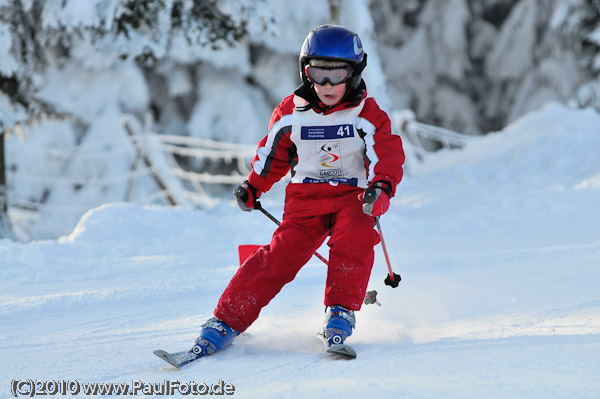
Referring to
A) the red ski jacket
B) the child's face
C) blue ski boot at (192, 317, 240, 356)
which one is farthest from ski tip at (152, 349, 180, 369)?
the child's face

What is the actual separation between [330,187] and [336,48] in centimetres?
52

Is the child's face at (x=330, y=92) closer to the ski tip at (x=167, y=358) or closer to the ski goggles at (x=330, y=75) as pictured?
the ski goggles at (x=330, y=75)

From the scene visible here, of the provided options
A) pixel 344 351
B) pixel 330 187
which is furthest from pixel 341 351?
pixel 330 187

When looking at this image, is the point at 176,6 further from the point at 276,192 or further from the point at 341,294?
the point at 276,192

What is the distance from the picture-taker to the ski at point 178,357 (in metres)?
2.25

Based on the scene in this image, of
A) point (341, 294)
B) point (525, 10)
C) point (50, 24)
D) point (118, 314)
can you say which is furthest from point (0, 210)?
point (525, 10)

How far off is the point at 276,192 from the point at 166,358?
31.9ft

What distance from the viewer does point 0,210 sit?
6.43 meters

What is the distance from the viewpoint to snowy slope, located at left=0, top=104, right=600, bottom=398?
6.61 feet

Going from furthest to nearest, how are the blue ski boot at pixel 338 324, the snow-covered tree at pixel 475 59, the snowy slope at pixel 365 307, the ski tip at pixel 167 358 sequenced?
the snow-covered tree at pixel 475 59
the blue ski boot at pixel 338 324
the ski tip at pixel 167 358
the snowy slope at pixel 365 307

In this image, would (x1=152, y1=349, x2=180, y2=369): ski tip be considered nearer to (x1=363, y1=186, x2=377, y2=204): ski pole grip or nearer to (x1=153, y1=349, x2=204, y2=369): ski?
(x1=153, y1=349, x2=204, y2=369): ski

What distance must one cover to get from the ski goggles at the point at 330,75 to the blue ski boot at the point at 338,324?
0.82 meters

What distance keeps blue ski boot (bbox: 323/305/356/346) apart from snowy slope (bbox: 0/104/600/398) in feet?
0.24

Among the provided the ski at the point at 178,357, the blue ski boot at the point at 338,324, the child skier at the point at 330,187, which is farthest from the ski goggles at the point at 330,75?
the ski at the point at 178,357
